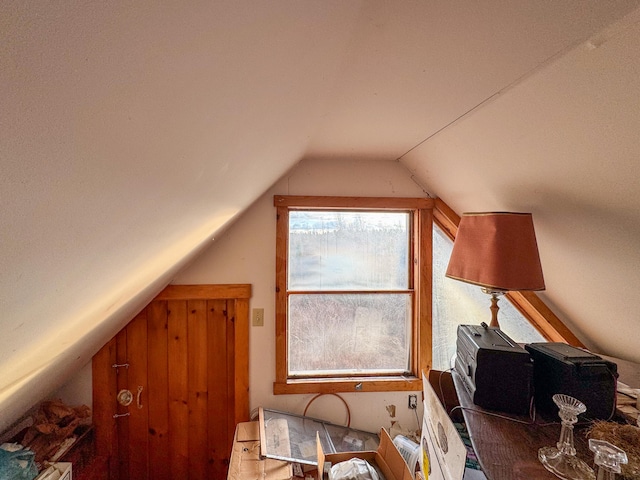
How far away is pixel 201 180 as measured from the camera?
689 mm

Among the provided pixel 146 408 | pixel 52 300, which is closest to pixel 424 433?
pixel 52 300

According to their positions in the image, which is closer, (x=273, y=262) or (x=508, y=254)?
(x=508, y=254)

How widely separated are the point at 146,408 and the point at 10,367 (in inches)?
61.6

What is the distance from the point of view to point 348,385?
2.22m

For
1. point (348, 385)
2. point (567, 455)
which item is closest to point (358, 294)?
point (348, 385)

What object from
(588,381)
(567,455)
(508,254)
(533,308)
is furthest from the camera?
(533,308)

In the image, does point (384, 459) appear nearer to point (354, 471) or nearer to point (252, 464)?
point (354, 471)

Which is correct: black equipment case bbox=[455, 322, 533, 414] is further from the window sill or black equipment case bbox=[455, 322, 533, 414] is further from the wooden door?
the wooden door

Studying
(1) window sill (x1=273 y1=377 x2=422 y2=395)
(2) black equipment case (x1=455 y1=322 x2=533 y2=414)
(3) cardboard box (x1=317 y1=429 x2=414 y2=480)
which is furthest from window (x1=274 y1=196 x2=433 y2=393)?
(2) black equipment case (x1=455 y1=322 x2=533 y2=414)

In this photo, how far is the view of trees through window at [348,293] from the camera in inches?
89.5

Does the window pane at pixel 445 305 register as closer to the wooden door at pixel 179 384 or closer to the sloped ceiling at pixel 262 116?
the sloped ceiling at pixel 262 116

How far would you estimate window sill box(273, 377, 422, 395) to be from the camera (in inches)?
86.0

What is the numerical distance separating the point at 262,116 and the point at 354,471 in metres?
1.64

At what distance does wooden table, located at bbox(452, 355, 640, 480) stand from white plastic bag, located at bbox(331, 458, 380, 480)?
82cm
